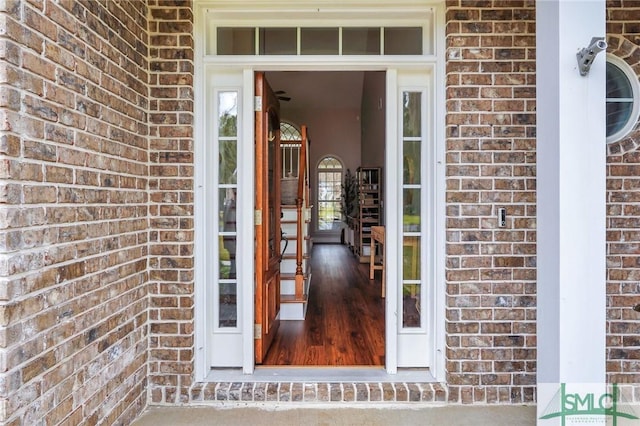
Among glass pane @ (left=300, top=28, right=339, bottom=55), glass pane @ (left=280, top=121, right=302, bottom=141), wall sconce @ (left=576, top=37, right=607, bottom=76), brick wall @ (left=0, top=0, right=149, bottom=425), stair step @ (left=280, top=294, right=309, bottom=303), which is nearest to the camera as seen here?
brick wall @ (left=0, top=0, right=149, bottom=425)

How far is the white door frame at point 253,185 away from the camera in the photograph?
2.31 metres

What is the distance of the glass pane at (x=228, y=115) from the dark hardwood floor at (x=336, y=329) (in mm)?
1630

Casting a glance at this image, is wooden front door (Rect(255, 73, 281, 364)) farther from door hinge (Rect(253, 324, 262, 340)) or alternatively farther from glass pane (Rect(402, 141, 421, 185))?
glass pane (Rect(402, 141, 421, 185))

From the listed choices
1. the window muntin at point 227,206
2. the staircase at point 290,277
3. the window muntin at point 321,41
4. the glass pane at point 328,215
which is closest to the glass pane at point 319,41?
the window muntin at point 321,41

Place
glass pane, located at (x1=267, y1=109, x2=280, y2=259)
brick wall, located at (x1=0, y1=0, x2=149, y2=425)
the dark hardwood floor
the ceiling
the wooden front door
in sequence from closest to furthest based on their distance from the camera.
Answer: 1. brick wall, located at (x1=0, y1=0, x2=149, y2=425)
2. the wooden front door
3. the dark hardwood floor
4. glass pane, located at (x1=267, y1=109, x2=280, y2=259)
5. the ceiling

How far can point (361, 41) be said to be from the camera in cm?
240

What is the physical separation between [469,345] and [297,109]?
370 inches

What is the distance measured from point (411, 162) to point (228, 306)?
157 centimetres

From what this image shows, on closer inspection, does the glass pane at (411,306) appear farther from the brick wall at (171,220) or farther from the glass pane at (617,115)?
the glass pane at (617,115)

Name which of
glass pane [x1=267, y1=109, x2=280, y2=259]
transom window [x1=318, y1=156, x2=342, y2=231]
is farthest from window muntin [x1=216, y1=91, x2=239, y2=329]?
transom window [x1=318, y1=156, x2=342, y2=231]

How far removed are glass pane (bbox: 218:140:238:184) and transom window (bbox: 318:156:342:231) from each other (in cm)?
847

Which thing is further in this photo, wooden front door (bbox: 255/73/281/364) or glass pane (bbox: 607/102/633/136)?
wooden front door (bbox: 255/73/281/364)

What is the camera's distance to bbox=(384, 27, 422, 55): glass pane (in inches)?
94.1

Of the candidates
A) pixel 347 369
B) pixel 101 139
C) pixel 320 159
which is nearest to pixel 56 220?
pixel 101 139
